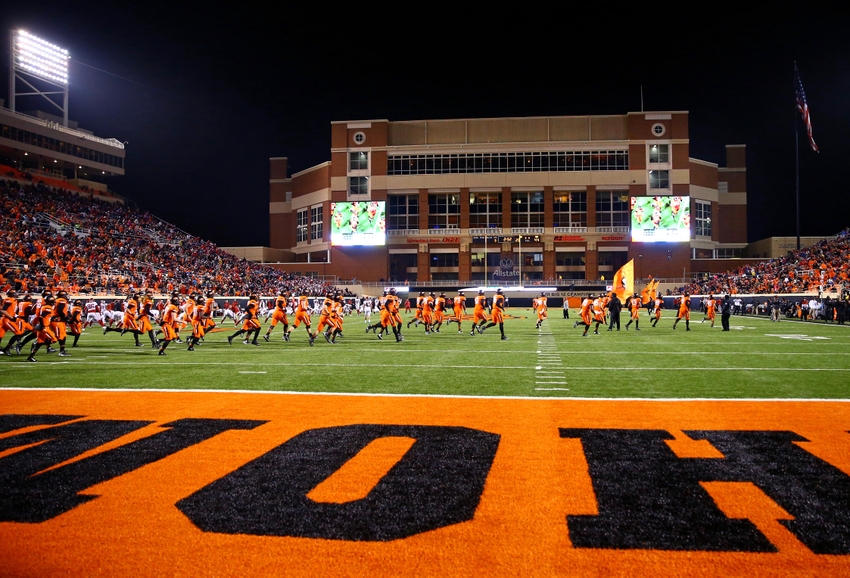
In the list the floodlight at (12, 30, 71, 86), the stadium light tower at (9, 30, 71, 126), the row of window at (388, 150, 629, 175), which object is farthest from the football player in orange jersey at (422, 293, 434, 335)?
the floodlight at (12, 30, 71, 86)

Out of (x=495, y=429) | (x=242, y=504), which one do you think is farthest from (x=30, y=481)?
(x=495, y=429)

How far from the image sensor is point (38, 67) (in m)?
56.0

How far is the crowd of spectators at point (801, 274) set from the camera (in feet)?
127

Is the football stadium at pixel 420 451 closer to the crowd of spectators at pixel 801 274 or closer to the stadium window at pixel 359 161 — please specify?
the crowd of spectators at pixel 801 274

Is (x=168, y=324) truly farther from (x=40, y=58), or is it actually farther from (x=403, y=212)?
(x=403, y=212)

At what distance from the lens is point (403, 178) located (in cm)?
7025

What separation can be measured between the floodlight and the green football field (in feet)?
156

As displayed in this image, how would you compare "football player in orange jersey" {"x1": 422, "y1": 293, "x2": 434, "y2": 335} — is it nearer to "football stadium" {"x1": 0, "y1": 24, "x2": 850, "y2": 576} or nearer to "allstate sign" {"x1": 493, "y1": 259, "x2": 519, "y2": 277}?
"football stadium" {"x1": 0, "y1": 24, "x2": 850, "y2": 576}

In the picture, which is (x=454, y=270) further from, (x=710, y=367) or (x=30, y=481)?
(x=30, y=481)

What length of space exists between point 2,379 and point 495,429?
9.61 meters

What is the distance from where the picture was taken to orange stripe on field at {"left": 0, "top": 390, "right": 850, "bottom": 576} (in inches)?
134

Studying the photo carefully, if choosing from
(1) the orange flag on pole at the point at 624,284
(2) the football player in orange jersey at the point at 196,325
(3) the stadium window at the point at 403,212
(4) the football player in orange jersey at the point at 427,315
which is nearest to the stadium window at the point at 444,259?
(3) the stadium window at the point at 403,212

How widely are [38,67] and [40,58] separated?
2.72 feet

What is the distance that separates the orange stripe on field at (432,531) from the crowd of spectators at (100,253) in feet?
90.7
